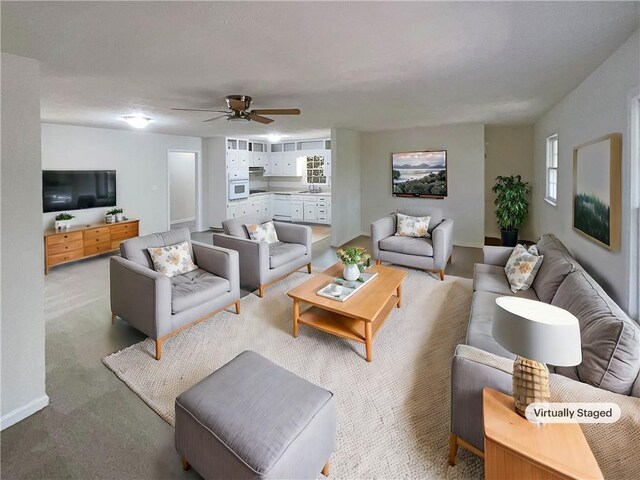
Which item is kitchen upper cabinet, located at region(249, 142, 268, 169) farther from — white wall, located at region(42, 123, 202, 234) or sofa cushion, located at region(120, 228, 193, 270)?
sofa cushion, located at region(120, 228, 193, 270)

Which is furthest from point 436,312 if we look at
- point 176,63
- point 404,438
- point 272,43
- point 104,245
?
point 104,245

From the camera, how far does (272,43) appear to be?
213 centimetres

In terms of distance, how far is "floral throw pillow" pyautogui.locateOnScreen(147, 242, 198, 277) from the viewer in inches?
127

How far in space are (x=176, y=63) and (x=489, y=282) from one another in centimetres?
338

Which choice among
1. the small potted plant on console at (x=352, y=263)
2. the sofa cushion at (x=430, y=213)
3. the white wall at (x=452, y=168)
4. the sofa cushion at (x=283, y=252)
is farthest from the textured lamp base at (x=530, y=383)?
the white wall at (x=452, y=168)

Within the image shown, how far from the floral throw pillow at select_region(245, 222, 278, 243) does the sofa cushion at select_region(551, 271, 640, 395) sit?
11.6ft

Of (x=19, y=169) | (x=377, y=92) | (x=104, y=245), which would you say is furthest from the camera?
(x=104, y=245)

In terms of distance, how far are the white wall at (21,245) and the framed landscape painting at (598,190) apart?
12.9 ft

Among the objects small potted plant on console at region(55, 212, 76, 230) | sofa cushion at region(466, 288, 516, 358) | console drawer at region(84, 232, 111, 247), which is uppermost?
small potted plant on console at region(55, 212, 76, 230)

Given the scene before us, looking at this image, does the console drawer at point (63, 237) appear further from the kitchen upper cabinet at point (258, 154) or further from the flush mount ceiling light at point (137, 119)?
the kitchen upper cabinet at point (258, 154)

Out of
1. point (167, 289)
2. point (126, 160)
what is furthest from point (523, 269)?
point (126, 160)

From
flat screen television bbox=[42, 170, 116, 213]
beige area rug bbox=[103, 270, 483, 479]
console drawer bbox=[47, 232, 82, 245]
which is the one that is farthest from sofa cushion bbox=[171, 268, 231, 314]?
flat screen television bbox=[42, 170, 116, 213]

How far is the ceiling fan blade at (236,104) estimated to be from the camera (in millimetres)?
3388

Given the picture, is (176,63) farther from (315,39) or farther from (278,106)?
(278,106)
